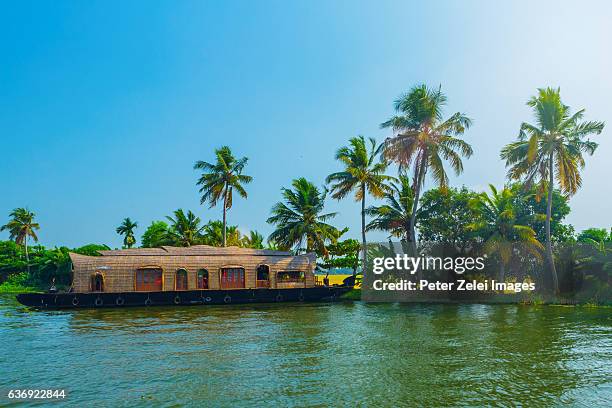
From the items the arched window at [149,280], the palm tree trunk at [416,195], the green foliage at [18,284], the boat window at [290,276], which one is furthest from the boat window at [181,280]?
the green foliage at [18,284]

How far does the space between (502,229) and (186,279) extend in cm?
2055

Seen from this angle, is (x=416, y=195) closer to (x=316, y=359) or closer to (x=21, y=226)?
(x=316, y=359)

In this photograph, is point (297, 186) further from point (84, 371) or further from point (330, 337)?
point (84, 371)

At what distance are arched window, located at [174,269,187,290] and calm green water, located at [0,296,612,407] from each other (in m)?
7.24

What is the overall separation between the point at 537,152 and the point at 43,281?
163ft

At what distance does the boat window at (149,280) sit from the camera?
28797 millimetres

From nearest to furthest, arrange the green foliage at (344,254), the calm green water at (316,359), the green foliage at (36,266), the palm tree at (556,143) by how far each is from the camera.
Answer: the calm green water at (316,359)
the palm tree at (556,143)
the green foliage at (344,254)
the green foliage at (36,266)

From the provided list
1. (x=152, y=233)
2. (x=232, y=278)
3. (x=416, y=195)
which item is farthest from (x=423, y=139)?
(x=152, y=233)

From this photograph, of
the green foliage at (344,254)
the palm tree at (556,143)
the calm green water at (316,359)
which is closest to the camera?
the calm green water at (316,359)

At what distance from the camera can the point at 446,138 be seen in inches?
1219

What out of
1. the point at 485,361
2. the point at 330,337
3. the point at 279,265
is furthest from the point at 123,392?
the point at 279,265

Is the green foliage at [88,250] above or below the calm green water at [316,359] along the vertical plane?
above

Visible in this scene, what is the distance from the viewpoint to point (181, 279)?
97.3 feet

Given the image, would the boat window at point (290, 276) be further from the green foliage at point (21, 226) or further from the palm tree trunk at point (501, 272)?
the green foliage at point (21, 226)
